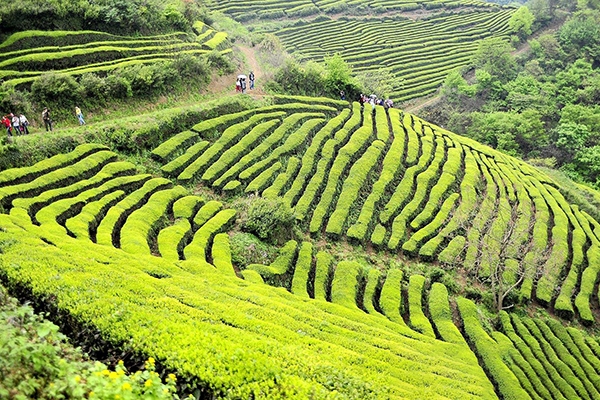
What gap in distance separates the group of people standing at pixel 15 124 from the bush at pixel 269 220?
13320 mm

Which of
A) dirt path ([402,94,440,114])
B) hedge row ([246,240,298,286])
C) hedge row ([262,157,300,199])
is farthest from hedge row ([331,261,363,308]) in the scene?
dirt path ([402,94,440,114])

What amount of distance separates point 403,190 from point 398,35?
58838 mm

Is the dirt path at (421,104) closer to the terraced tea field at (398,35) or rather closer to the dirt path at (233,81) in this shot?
the terraced tea field at (398,35)

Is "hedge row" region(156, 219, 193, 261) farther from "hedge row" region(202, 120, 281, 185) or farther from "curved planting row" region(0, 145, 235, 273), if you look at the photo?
"hedge row" region(202, 120, 281, 185)

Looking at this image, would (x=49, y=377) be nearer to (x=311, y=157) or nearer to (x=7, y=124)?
(x=7, y=124)

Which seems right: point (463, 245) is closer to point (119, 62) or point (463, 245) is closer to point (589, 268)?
point (589, 268)

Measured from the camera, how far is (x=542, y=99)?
57.7 metres

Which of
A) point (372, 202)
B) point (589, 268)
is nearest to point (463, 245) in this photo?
point (372, 202)

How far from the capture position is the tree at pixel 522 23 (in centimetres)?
7850

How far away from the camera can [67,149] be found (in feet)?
80.5

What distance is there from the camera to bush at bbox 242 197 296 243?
919 inches

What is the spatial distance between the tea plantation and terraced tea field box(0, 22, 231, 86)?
26.4 feet

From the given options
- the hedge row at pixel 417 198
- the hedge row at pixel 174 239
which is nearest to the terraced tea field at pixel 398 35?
the hedge row at pixel 417 198

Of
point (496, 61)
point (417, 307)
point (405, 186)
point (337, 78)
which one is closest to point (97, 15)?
point (337, 78)
